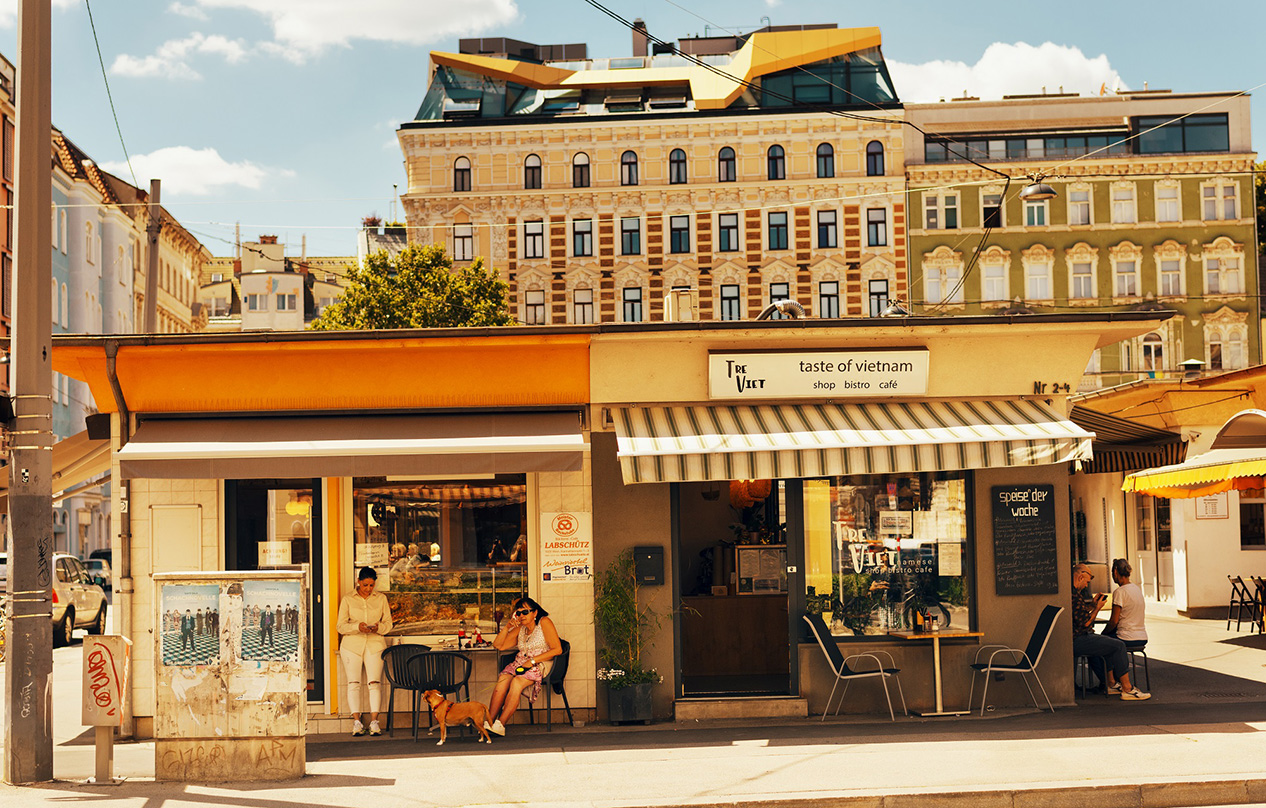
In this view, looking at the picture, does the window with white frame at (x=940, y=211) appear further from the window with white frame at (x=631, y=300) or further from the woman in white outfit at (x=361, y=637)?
the woman in white outfit at (x=361, y=637)

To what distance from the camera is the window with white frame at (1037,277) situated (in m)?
52.4

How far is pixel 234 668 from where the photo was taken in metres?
9.46

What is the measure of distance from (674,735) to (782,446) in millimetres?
2775

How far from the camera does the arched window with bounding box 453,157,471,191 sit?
53844 millimetres

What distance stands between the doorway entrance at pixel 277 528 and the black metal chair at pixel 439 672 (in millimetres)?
1229

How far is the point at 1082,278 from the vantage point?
5259 cm

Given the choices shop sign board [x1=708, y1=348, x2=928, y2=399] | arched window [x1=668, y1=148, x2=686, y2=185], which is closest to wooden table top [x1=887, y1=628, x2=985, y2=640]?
shop sign board [x1=708, y1=348, x2=928, y2=399]

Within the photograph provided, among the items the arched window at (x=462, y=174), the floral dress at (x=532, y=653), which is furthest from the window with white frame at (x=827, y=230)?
the floral dress at (x=532, y=653)

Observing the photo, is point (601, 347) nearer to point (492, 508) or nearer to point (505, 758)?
point (492, 508)

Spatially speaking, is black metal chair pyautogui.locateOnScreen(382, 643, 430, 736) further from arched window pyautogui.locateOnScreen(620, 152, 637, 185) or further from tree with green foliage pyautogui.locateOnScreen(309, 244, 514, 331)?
arched window pyautogui.locateOnScreen(620, 152, 637, 185)

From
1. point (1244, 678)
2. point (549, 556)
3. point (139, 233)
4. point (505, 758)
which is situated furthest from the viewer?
point (139, 233)

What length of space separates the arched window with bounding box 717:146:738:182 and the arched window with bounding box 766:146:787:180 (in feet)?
5.08

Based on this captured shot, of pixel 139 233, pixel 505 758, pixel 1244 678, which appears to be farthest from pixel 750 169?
pixel 505 758

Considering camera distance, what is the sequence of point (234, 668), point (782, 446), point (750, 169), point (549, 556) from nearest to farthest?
point (234, 668) < point (782, 446) < point (549, 556) < point (750, 169)
